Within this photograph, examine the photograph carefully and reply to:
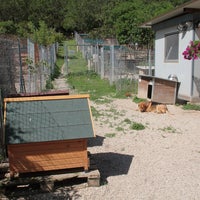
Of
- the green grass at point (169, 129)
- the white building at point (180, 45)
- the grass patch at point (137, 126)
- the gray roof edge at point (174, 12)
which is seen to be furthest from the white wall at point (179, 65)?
the grass patch at point (137, 126)

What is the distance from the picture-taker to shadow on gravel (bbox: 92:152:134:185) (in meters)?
5.08

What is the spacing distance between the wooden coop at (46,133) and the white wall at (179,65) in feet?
22.3

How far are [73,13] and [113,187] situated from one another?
60611mm

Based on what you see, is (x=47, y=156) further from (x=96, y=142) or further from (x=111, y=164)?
(x=96, y=142)

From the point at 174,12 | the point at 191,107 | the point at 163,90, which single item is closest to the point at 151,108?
the point at 163,90

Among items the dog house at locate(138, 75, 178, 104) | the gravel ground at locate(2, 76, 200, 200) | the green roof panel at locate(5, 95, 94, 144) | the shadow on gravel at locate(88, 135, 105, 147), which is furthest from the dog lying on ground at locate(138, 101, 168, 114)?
the green roof panel at locate(5, 95, 94, 144)

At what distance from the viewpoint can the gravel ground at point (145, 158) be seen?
4.39 metres

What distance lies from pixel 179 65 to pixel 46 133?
799cm

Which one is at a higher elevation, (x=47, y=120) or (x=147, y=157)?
(x=47, y=120)

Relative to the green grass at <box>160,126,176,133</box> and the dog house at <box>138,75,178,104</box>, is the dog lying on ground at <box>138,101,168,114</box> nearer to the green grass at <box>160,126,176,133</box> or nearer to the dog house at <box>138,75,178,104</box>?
the dog house at <box>138,75,178,104</box>

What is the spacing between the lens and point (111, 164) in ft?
17.9

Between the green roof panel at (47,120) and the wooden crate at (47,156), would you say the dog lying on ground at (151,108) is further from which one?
the wooden crate at (47,156)

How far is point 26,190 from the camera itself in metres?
4.49

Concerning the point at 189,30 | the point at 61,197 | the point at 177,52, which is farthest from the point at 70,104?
the point at 177,52
